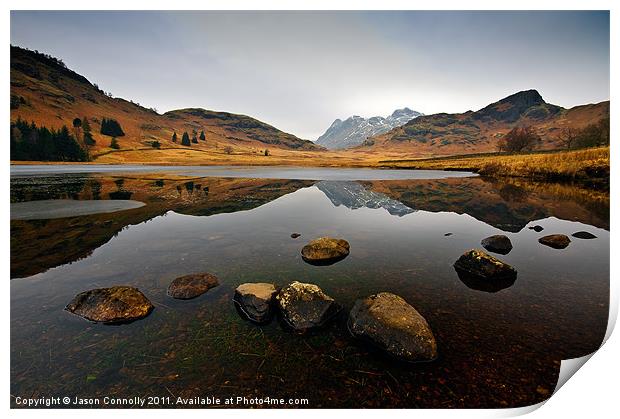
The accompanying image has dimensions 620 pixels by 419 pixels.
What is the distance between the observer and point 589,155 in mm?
40469

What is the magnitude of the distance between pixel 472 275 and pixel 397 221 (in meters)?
9.18

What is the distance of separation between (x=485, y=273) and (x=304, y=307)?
7.38 m

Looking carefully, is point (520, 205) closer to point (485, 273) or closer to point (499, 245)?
point (499, 245)

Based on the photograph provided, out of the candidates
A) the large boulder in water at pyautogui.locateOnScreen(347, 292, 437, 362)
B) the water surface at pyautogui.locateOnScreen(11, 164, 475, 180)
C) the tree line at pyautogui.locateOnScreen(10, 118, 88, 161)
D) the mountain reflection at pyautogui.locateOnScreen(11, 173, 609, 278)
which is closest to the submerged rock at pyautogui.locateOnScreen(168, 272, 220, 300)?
the large boulder in water at pyautogui.locateOnScreen(347, 292, 437, 362)

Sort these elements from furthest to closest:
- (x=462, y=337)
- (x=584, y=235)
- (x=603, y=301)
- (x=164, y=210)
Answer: (x=164, y=210)
(x=584, y=235)
(x=603, y=301)
(x=462, y=337)

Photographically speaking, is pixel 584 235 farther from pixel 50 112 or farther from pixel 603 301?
pixel 50 112

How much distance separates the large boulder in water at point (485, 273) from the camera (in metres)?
9.78

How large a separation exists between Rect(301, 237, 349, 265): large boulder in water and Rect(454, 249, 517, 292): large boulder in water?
4.90 metres

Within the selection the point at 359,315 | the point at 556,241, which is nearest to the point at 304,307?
the point at 359,315

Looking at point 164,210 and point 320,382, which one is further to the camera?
point 164,210

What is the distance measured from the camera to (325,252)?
1205cm

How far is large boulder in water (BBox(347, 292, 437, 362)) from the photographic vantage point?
6.11m
